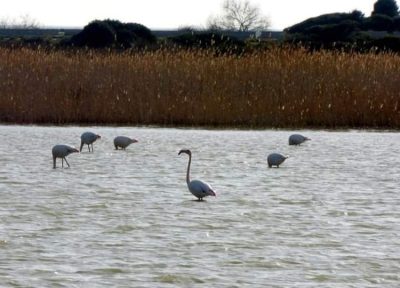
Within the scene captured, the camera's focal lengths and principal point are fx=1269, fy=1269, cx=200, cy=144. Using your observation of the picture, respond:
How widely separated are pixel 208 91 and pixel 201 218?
34.6 ft

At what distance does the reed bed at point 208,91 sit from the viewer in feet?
69.9

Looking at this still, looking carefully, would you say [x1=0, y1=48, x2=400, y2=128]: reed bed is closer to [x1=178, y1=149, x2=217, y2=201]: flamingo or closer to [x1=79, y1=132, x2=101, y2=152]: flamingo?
[x1=79, y1=132, x2=101, y2=152]: flamingo

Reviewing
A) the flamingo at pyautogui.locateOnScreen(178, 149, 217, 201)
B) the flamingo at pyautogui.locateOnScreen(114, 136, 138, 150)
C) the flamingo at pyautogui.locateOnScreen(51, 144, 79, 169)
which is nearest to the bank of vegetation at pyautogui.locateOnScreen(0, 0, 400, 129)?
the flamingo at pyautogui.locateOnScreen(114, 136, 138, 150)

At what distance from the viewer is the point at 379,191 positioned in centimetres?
1361

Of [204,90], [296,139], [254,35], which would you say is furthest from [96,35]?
[296,139]

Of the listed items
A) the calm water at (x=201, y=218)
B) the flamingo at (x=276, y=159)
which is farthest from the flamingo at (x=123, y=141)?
the flamingo at (x=276, y=159)

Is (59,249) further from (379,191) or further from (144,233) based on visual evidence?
(379,191)

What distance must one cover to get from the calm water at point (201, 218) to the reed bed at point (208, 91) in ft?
7.43

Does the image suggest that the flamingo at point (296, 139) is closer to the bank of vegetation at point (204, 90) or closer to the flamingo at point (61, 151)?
the bank of vegetation at point (204, 90)

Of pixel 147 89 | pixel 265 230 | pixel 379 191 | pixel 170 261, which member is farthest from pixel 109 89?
pixel 170 261

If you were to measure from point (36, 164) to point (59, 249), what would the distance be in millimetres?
6856

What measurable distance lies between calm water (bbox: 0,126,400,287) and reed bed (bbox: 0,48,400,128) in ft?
7.43

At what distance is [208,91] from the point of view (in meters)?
21.5

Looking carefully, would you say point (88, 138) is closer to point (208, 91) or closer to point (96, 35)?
point (208, 91)
